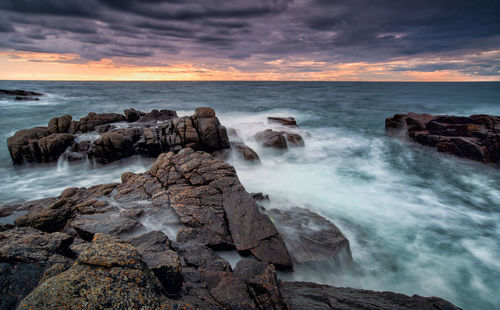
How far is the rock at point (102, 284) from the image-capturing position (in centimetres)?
230

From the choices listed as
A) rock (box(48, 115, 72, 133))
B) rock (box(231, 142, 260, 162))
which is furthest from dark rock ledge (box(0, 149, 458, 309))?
rock (box(48, 115, 72, 133))

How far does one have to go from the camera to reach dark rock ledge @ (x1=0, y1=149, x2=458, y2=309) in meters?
2.65

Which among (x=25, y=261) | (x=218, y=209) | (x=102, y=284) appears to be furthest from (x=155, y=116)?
(x=102, y=284)

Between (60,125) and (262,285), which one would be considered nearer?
(262,285)

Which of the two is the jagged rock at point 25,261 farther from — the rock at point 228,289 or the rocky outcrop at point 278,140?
the rocky outcrop at point 278,140

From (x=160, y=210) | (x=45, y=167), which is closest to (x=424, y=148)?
(x=160, y=210)

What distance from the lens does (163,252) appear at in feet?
13.0

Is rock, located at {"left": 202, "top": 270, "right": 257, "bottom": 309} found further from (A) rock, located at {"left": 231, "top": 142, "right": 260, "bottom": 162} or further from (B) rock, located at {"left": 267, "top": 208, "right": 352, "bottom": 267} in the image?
(A) rock, located at {"left": 231, "top": 142, "right": 260, "bottom": 162}

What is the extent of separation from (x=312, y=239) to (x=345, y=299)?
2.43 meters

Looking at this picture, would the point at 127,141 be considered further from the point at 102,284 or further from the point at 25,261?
the point at 102,284

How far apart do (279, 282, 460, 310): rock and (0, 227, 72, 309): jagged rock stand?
12.8 feet

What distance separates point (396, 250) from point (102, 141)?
52.0 feet

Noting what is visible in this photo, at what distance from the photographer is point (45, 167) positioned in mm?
14148

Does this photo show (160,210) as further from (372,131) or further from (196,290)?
(372,131)
